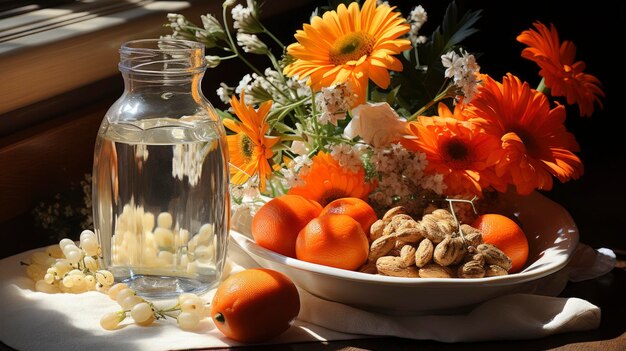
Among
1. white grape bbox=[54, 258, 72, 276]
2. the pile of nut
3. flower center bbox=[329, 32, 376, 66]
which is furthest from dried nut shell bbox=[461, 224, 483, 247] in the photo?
white grape bbox=[54, 258, 72, 276]

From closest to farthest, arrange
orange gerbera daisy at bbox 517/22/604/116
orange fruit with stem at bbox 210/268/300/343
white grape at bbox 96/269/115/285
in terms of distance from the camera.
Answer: orange fruit with stem at bbox 210/268/300/343 → white grape at bbox 96/269/115/285 → orange gerbera daisy at bbox 517/22/604/116

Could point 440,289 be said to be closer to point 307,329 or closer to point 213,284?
point 307,329

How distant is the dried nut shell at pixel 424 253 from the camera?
0.89 m

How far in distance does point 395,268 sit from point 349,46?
0.90ft

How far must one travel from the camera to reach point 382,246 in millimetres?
920

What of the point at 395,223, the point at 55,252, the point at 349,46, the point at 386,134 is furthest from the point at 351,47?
the point at 55,252

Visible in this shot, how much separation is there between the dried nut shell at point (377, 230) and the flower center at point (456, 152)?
13cm

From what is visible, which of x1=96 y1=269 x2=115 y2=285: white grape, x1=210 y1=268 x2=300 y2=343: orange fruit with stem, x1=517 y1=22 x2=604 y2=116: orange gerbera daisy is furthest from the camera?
x1=517 y1=22 x2=604 y2=116: orange gerbera daisy

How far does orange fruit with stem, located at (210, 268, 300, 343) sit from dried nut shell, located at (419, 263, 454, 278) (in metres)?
0.13

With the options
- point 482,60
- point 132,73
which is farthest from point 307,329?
point 482,60

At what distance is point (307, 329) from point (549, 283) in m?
0.30

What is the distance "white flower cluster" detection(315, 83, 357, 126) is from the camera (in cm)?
98

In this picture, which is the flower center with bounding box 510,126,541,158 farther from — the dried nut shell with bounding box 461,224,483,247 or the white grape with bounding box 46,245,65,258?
the white grape with bounding box 46,245,65,258

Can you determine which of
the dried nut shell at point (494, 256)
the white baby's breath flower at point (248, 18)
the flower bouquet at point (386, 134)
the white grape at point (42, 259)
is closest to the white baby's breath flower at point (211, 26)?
the white baby's breath flower at point (248, 18)
